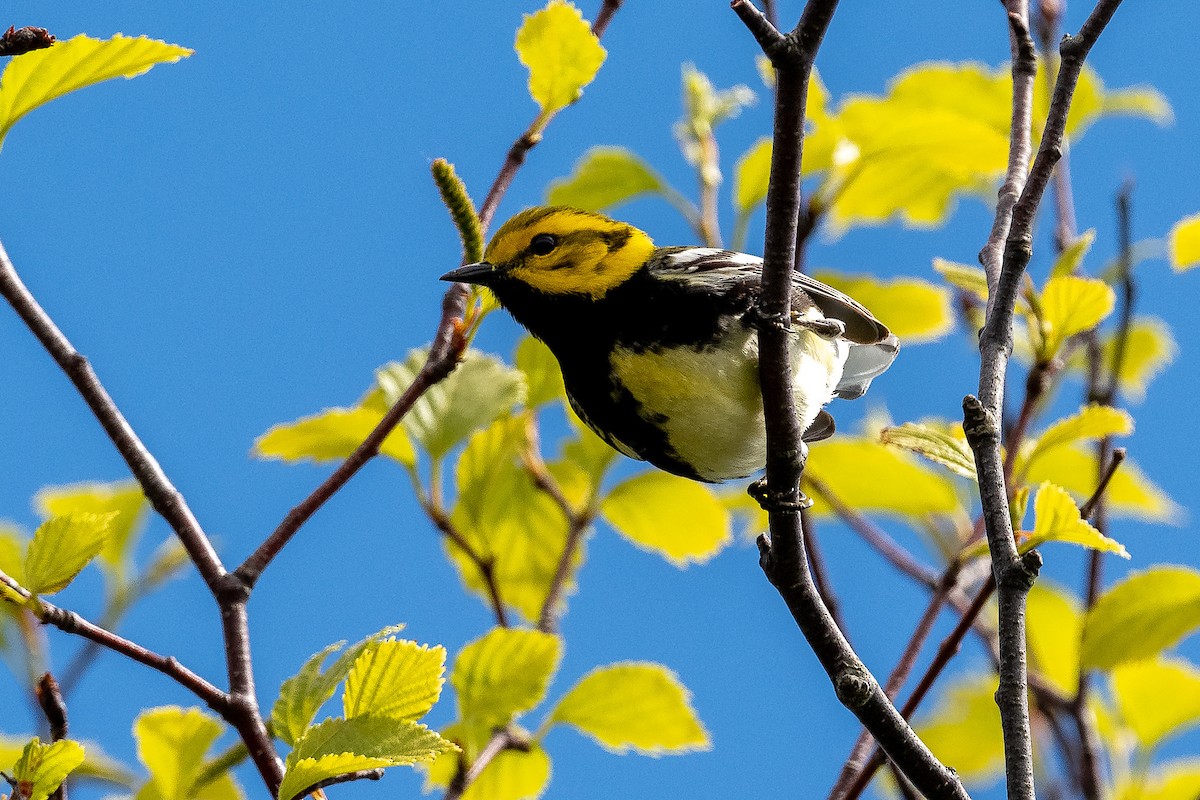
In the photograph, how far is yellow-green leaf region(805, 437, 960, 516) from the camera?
2504 millimetres

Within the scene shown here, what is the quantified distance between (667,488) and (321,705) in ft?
3.76

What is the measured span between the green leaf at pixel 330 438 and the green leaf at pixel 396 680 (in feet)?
2.40

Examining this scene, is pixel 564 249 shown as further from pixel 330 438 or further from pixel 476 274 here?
pixel 330 438

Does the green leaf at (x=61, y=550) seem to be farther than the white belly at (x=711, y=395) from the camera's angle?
No

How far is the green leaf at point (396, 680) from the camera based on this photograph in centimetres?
155

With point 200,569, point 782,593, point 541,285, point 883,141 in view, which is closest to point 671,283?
point 541,285

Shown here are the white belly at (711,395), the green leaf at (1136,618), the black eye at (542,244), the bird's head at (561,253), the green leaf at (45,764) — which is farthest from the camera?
the black eye at (542,244)

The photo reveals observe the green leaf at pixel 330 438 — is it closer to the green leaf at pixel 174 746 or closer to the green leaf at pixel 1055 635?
the green leaf at pixel 174 746

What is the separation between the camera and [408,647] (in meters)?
1.57

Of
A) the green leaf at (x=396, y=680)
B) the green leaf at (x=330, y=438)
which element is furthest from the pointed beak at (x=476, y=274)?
the green leaf at (x=396, y=680)

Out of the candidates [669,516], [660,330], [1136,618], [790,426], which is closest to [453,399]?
[660,330]

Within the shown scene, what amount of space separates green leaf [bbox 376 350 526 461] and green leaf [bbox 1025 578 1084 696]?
1.16 metres

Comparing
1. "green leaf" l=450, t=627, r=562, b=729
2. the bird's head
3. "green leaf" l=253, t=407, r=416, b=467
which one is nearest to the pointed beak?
the bird's head

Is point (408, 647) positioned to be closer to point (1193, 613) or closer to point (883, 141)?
point (1193, 613)
